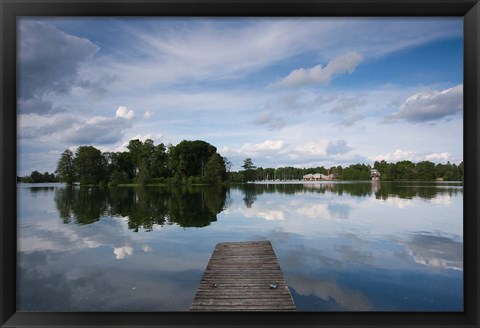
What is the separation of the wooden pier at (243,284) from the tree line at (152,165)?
7.34 meters

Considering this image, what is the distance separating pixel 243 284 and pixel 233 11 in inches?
96.0

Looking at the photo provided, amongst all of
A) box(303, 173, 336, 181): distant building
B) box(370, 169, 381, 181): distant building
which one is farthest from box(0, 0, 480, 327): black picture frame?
box(370, 169, 381, 181): distant building

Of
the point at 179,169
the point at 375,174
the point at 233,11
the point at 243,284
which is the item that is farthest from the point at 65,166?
the point at 233,11

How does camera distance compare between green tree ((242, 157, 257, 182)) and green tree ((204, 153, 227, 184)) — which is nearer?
green tree ((242, 157, 257, 182))

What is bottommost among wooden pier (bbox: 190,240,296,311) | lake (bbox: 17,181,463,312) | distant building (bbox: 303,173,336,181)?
lake (bbox: 17,181,463,312)

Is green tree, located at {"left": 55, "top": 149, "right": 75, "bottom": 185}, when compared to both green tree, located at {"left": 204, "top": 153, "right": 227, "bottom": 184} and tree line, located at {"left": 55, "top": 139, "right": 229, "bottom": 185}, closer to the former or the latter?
tree line, located at {"left": 55, "top": 139, "right": 229, "bottom": 185}

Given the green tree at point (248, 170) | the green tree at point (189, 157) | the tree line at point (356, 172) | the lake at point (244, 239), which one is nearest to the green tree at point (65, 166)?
the lake at point (244, 239)

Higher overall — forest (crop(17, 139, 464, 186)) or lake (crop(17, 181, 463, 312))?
forest (crop(17, 139, 464, 186))

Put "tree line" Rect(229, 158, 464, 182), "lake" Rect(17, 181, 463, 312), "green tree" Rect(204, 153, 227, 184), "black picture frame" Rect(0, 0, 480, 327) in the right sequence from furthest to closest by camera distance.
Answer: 1. "green tree" Rect(204, 153, 227, 184)
2. "tree line" Rect(229, 158, 464, 182)
3. "lake" Rect(17, 181, 463, 312)
4. "black picture frame" Rect(0, 0, 480, 327)

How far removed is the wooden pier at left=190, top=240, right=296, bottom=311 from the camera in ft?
8.27

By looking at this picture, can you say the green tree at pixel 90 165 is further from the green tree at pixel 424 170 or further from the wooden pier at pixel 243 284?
the green tree at pixel 424 170

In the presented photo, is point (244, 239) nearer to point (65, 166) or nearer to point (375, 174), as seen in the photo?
point (375, 174)

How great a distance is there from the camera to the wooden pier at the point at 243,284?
252 cm
